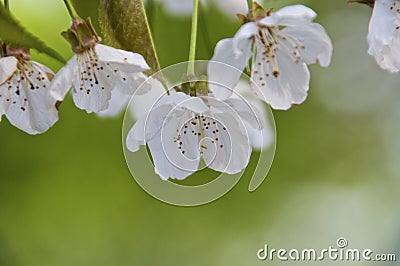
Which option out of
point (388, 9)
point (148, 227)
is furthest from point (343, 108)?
point (388, 9)

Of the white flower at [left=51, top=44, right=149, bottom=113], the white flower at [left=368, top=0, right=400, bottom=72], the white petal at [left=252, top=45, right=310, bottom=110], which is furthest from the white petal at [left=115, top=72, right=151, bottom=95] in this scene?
the white flower at [left=368, top=0, right=400, bottom=72]

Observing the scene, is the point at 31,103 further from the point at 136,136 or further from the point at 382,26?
the point at 382,26

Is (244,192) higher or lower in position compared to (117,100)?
higher

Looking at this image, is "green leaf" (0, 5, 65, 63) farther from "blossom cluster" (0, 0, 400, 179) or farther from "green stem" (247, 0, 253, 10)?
"green stem" (247, 0, 253, 10)

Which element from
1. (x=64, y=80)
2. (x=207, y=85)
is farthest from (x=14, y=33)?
(x=207, y=85)

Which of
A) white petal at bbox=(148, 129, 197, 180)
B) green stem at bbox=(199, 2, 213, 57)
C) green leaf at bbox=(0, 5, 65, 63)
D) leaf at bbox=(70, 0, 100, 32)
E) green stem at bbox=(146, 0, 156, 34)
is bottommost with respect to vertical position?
white petal at bbox=(148, 129, 197, 180)
